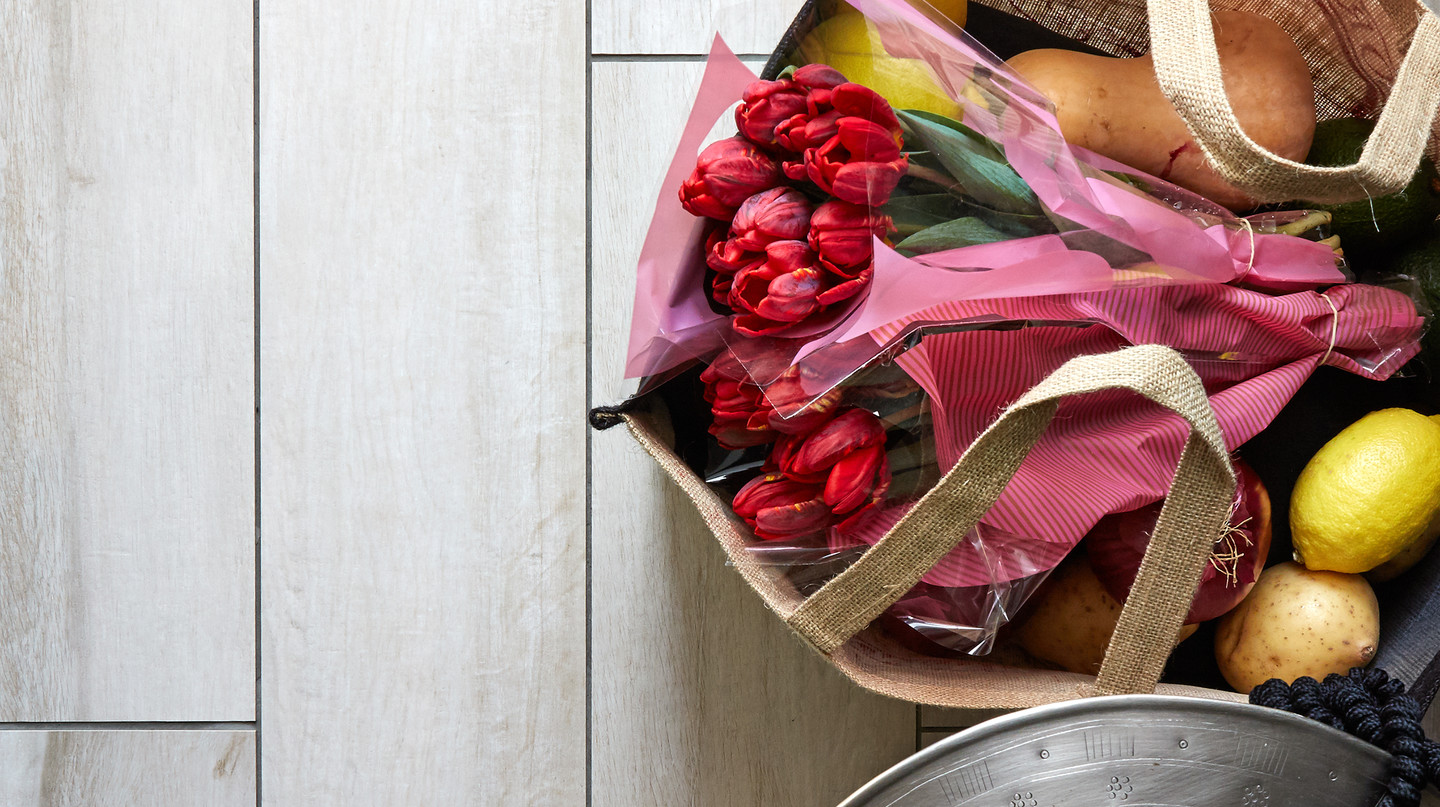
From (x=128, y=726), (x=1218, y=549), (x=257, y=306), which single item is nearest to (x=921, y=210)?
(x=1218, y=549)

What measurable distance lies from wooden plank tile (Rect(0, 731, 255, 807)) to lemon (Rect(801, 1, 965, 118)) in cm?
66

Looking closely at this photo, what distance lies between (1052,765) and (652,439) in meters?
0.26

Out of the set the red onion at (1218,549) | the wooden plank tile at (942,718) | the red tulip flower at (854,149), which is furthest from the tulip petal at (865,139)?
the wooden plank tile at (942,718)

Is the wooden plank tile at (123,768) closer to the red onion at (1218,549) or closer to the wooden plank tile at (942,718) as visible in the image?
the wooden plank tile at (942,718)

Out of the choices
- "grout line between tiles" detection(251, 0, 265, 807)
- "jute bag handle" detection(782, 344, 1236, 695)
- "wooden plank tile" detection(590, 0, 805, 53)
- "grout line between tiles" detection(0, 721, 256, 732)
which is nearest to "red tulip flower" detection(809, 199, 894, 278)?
"jute bag handle" detection(782, 344, 1236, 695)

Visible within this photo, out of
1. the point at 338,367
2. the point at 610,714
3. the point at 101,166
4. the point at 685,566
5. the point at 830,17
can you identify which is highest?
the point at 830,17

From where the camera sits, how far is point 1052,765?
43 cm

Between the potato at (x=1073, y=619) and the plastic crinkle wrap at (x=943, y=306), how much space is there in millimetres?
49

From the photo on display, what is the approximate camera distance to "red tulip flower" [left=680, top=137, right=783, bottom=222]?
45cm

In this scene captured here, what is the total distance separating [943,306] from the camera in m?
0.45

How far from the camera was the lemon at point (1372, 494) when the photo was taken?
1.64 ft

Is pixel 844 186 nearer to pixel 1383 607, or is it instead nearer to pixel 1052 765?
pixel 1052 765

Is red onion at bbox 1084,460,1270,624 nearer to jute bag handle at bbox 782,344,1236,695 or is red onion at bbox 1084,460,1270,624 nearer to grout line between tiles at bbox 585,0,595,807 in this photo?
jute bag handle at bbox 782,344,1236,695

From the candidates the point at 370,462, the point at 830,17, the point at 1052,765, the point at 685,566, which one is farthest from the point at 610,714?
the point at 830,17
